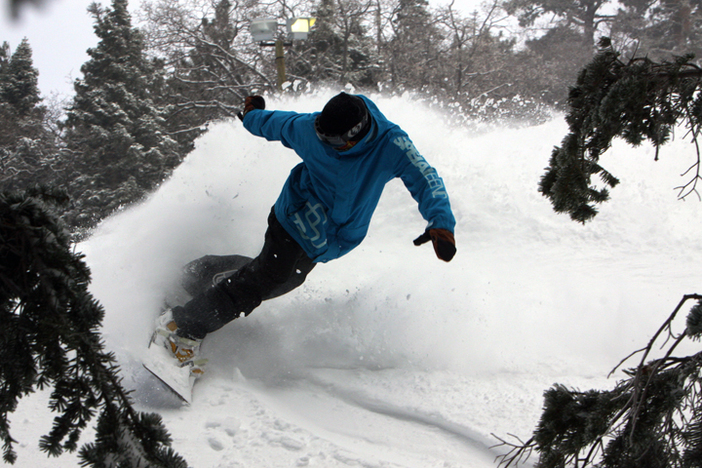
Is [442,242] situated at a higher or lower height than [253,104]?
lower

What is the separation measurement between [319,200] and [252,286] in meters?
0.77

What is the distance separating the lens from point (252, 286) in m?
3.35

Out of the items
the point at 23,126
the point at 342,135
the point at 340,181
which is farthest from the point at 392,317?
the point at 23,126

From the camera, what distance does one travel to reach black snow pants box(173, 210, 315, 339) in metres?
3.25

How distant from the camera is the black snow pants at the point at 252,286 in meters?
3.25

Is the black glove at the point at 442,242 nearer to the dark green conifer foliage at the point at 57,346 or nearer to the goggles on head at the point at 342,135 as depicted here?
the goggles on head at the point at 342,135

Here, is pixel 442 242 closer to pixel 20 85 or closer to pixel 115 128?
pixel 115 128

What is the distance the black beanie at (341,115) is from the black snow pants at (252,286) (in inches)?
36.4

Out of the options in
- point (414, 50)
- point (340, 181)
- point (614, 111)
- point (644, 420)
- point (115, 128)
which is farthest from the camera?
point (414, 50)

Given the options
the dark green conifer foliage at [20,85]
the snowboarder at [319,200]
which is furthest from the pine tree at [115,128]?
the snowboarder at [319,200]

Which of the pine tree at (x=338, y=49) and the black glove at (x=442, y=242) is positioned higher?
the pine tree at (x=338, y=49)

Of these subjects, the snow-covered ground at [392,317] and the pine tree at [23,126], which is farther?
the pine tree at [23,126]

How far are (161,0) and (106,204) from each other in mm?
7374

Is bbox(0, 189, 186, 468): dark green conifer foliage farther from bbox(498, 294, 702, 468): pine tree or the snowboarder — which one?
the snowboarder
